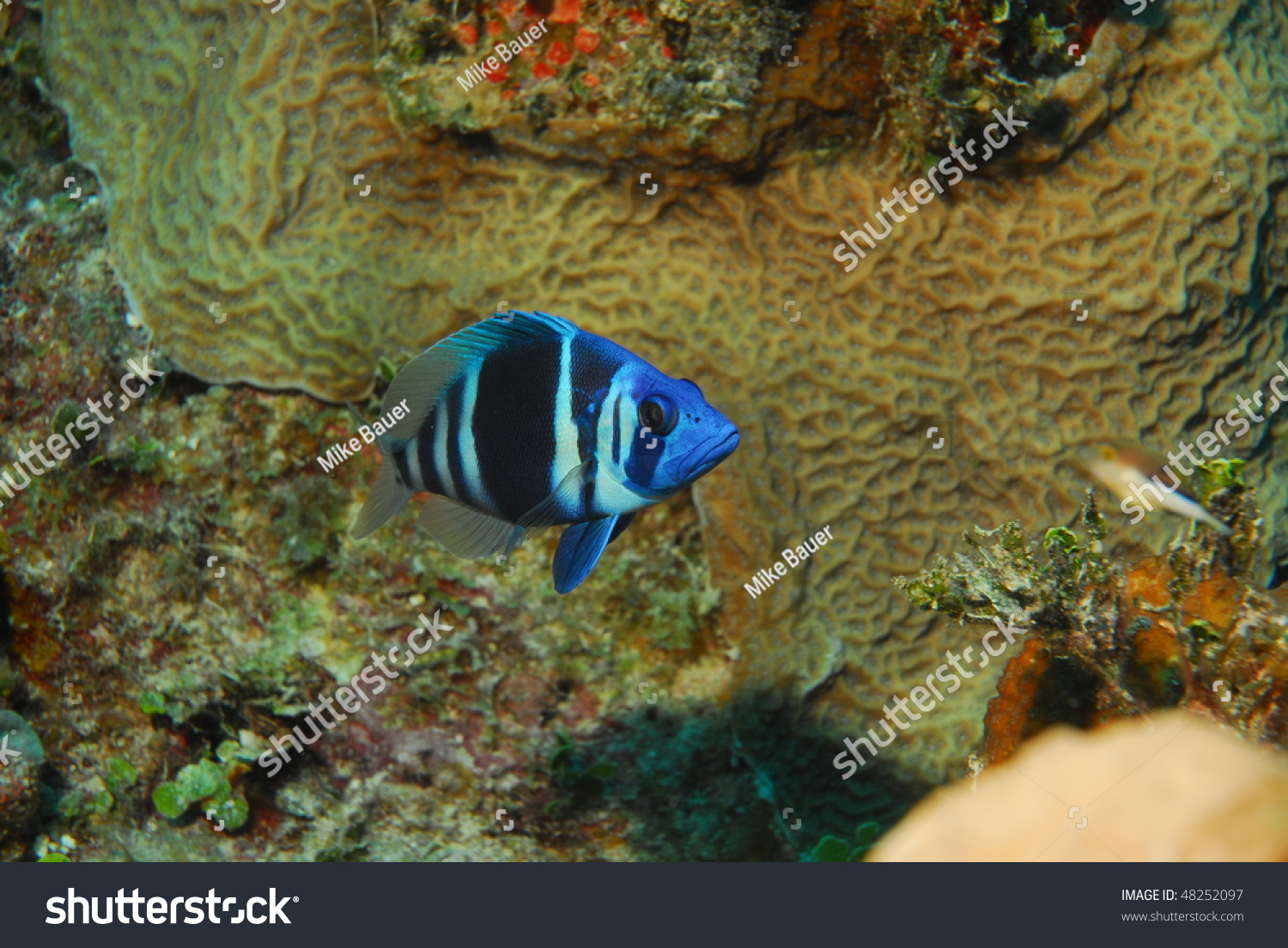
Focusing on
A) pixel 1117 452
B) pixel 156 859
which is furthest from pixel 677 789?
pixel 156 859

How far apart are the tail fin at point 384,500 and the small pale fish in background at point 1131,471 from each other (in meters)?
3.02

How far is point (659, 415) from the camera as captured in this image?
1.76 metres

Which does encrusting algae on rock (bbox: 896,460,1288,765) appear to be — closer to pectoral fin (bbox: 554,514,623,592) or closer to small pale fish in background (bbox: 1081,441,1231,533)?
small pale fish in background (bbox: 1081,441,1231,533)

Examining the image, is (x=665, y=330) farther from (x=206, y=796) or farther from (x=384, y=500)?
(x=206, y=796)

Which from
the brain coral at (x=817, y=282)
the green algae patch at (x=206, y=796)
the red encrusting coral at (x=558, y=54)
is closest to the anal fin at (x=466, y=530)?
the brain coral at (x=817, y=282)

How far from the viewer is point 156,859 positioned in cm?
414

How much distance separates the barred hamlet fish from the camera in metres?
1.77

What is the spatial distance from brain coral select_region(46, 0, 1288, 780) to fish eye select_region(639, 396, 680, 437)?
173cm

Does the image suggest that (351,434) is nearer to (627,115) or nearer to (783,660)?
(627,115)

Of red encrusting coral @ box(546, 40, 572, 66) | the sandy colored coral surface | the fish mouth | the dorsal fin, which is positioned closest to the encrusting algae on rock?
the sandy colored coral surface

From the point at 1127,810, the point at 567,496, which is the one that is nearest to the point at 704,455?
the point at 567,496

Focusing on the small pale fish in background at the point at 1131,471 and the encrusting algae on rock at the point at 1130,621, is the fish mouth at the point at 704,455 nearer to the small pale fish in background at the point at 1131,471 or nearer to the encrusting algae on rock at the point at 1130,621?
the encrusting algae on rock at the point at 1130,621

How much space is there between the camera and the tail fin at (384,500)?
216 centimetres

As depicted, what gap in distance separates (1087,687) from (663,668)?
1647mm
